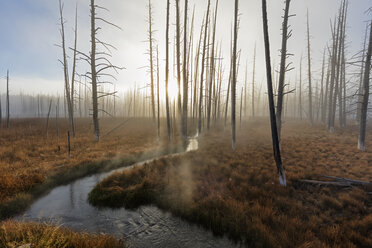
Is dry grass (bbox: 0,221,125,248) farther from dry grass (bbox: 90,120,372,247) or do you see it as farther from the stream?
dry grass (bbox: 90,120,372,247)

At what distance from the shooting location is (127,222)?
15.1 ft

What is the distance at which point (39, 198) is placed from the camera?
5.77m

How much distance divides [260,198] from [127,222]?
169 inches

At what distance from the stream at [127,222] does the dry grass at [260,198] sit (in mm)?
344

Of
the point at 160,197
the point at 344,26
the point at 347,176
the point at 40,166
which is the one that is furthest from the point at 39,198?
the point at 344,26

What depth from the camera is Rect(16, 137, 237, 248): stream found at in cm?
387

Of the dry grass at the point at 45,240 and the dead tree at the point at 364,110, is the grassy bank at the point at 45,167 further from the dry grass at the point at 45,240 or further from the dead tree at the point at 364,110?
the dead tree at the point at 364,110

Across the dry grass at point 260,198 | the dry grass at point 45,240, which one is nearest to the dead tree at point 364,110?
the dry grass at point 260,198

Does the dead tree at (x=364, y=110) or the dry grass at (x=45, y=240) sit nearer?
the dry grass at (x=45, y=240)

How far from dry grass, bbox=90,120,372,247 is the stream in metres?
0.34

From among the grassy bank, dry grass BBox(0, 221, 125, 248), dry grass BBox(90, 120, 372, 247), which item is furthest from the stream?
dry grass BBox(0, 221, 125, 248)

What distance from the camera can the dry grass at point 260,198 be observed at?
3.65 meters

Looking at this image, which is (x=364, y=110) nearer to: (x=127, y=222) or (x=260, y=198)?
(x=260, y=198)

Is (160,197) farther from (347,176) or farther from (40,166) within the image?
(347,176)
